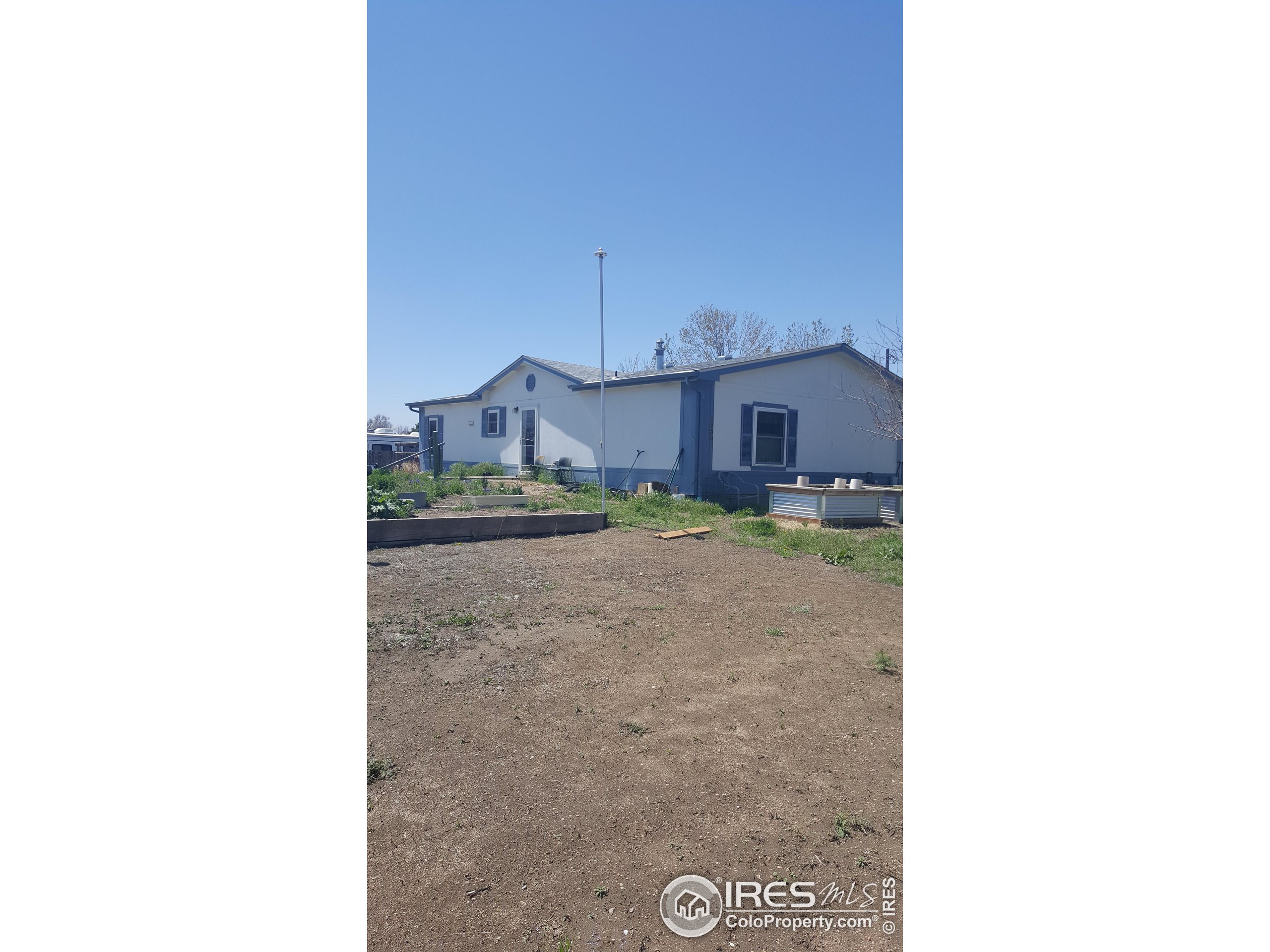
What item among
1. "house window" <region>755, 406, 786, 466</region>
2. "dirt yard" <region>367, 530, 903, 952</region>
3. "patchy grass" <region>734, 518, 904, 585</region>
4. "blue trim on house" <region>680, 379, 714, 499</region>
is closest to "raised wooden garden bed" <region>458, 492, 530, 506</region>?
"blue trim on house" <region>680, 379, 714, 499</region>

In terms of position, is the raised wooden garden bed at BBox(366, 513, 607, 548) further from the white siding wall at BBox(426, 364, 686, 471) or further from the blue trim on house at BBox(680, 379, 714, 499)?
the white siding wall at BBox(426, 364, 686, 471)

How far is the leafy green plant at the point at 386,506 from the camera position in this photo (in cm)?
659

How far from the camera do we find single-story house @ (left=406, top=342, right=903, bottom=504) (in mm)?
10414

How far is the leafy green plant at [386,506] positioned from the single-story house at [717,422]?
481cm

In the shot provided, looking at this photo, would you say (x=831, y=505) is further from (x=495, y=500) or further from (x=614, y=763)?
(x=614, y=763)

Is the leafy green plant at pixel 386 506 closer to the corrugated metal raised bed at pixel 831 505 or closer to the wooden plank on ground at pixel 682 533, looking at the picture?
the wooden plank on ground at pixel 682 533

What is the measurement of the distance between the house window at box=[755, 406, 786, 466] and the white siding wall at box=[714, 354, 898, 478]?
9.2 inches

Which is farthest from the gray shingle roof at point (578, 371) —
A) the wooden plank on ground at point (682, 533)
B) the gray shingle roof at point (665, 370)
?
the wooden plank on ground at point (682, 533)

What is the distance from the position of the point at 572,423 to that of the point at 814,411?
16.2ft

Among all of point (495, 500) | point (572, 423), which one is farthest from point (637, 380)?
point (495, 500)

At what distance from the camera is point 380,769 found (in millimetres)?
1846
